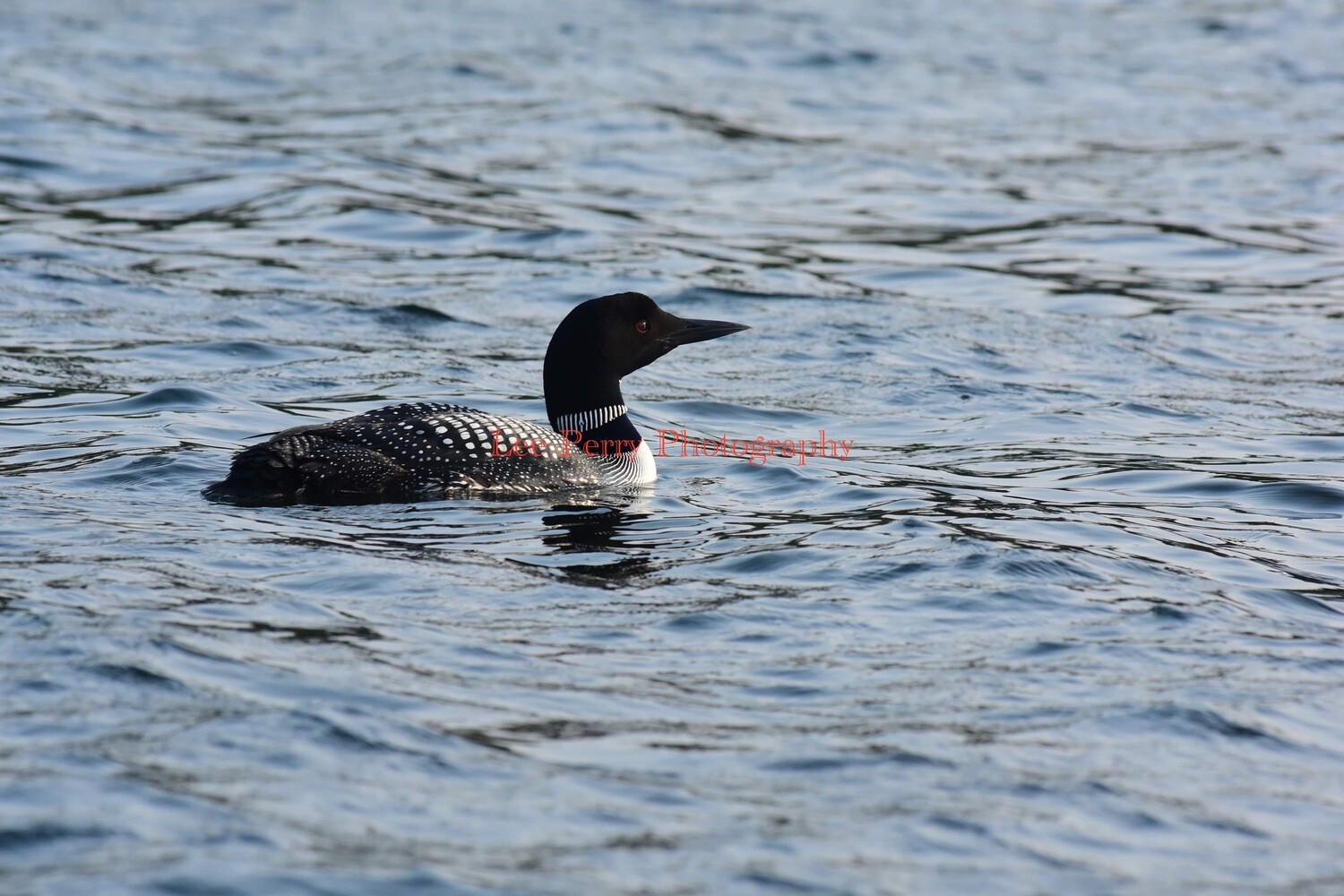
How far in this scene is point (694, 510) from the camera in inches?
250

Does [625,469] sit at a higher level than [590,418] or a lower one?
lower

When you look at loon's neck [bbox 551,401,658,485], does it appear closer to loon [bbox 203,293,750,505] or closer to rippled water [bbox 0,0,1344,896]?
loon [bbox 203,293,750,505]

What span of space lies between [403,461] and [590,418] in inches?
37.5

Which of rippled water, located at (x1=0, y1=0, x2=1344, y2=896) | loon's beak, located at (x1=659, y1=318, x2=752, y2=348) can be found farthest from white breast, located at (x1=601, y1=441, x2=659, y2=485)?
loon's beak, located at (x1=659, y1=318, x2=752, y2=348)

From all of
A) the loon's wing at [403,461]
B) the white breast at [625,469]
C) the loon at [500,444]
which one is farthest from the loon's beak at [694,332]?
the loon's wing at [403,461]

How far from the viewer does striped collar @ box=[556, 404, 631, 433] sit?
6758mm

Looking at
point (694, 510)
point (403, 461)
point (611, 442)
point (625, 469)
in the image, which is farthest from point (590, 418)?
point (403, 461)

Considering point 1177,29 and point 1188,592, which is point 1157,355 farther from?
point 1177,29

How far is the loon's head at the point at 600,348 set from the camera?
21.9 ft

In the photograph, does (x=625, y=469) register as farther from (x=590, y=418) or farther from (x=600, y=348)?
(x=600, y=348)

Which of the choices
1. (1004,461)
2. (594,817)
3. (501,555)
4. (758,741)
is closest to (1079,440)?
(1004,461)

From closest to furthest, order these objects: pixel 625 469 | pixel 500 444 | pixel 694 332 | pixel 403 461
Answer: pixel 403 461, pixel 500 444, pixel 625 469, pixel 694 332

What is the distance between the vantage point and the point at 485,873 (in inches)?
131

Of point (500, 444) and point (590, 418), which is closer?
point (500, 444)
